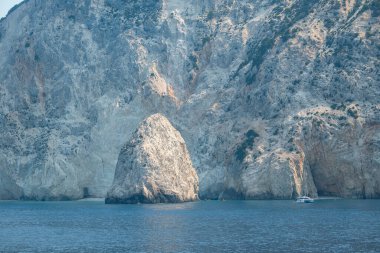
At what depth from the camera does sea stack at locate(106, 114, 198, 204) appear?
137m

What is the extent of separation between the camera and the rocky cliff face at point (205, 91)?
138 metres

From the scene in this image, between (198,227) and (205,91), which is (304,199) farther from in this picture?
(205,91)

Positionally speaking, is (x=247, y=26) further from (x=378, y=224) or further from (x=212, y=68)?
(x=378, y=224)

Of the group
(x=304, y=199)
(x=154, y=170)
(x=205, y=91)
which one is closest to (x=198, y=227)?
(x=304, y=199)

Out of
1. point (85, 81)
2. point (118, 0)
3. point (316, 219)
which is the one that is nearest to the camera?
point (316, 219)

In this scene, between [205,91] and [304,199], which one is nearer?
[304,199]

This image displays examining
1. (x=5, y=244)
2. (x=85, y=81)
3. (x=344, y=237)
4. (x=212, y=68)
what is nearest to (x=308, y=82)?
(x=212, y=68)

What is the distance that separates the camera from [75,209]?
437 ft

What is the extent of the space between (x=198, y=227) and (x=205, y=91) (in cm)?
7352

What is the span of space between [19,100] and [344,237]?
10508 cm

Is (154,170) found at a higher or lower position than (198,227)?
higher

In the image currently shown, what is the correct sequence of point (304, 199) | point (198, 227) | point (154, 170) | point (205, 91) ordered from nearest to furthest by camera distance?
point (198, 227)
point (304, 199)
point (154, 170)
point (205, 91)

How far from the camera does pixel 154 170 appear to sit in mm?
136750

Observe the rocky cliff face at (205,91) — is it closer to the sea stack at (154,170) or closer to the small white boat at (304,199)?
the small white boat at (304,199)
